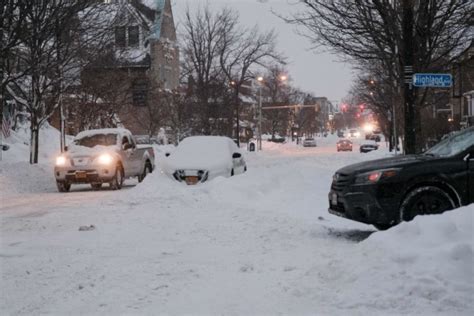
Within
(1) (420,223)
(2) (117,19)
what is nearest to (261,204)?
(1) (420,223)

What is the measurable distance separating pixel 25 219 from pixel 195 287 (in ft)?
20.4

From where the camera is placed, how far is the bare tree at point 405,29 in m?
14.1

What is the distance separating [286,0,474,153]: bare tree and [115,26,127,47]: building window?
27.3 feet

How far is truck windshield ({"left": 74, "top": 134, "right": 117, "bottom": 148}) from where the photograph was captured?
59.8 feet

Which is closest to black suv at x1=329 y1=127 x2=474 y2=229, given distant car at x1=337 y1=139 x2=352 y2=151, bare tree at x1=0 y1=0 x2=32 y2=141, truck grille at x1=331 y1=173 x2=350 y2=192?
truck grille at x1=331 y1=173 x2=350 y2=192

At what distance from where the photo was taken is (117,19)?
68.6 feet

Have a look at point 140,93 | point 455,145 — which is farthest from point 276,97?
point 455,145

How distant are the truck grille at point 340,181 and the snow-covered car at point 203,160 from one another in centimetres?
649

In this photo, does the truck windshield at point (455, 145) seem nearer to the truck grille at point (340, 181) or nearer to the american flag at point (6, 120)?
the truck grille at point (340, 181)

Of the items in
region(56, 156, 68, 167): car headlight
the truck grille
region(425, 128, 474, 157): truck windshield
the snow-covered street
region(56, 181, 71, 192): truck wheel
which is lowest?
the snow-covered street

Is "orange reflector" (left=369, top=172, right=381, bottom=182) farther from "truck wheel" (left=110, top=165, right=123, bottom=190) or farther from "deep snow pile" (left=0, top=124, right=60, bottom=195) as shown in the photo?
"deep snow pile" (left=0, top=124, right=60, bottom=195)

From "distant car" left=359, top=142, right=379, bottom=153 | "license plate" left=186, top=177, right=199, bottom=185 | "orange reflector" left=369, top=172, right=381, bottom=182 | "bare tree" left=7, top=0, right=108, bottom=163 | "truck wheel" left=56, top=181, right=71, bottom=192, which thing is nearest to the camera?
"orange reflector" left=369, top=172, right=381, bottom=182

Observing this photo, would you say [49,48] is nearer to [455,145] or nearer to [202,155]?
[202,155]

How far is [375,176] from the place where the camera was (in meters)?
8.10
